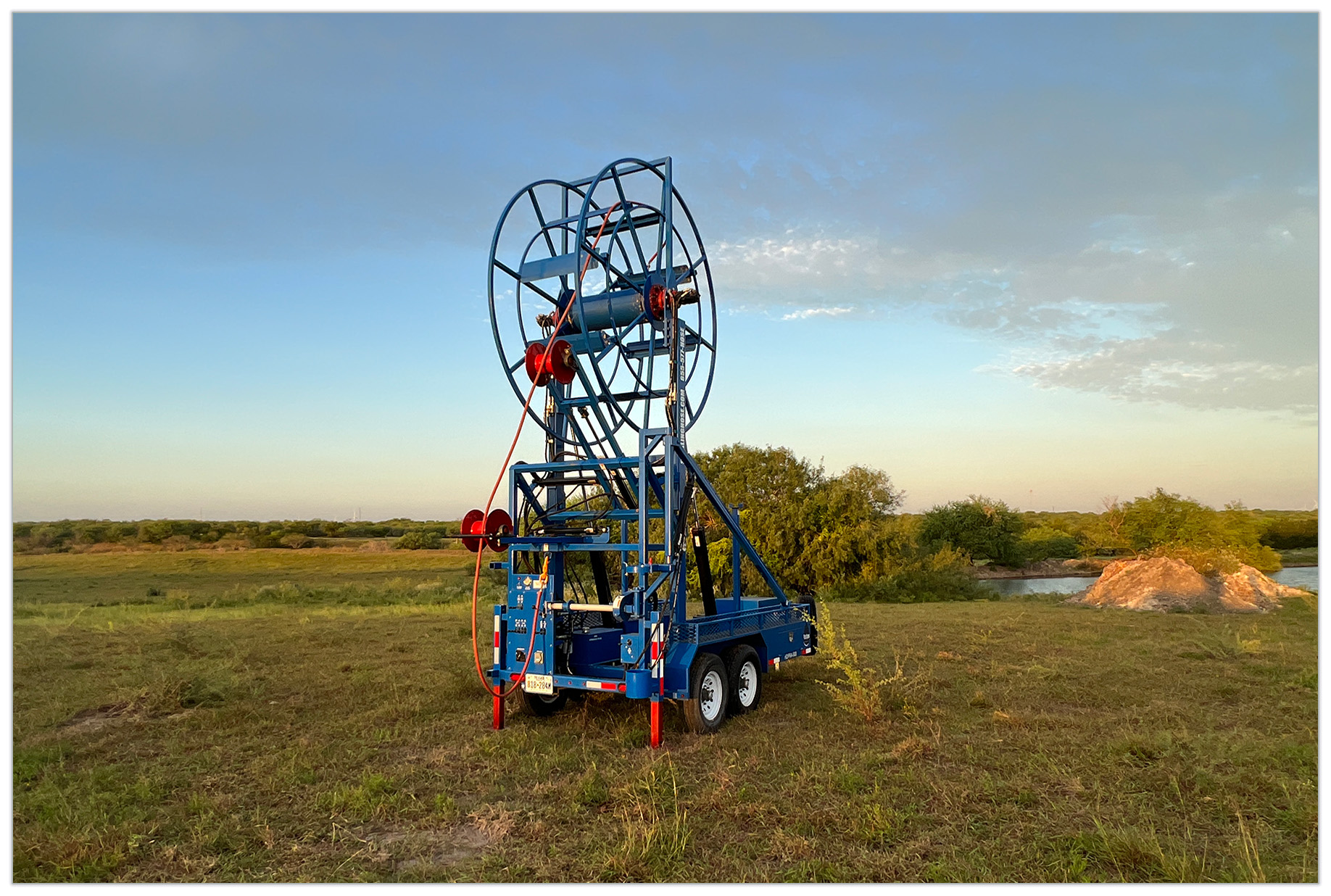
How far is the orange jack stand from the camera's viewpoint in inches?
292

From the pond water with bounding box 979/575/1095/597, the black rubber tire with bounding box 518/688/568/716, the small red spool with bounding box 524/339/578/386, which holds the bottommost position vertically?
the pond water with bounding box 979/575/1095/597

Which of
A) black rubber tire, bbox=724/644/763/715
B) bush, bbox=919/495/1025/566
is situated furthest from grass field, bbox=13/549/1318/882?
bush, bbox=919/495/1025/566

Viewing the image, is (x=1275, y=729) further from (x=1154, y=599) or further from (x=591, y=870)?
(x=1154, y=599)

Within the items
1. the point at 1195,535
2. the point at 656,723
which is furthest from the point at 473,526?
the point at 1195,535

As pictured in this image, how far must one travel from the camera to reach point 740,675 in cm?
870

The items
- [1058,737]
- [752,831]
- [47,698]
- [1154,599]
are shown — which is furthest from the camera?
[1154,599]

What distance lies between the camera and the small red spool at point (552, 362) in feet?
28.7

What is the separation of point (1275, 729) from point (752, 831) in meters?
5.91

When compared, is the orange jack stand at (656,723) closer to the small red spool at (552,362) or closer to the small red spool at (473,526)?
the small red spool at (473,526)

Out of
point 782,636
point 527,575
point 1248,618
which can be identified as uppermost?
point 527,575

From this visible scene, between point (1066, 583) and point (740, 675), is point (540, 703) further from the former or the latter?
point (1066, 583)

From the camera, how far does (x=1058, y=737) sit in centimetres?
746

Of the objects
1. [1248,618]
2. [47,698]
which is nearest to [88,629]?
[47,698]

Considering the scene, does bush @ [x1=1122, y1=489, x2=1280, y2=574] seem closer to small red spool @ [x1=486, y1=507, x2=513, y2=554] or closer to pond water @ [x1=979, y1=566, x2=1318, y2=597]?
pond water @ [x1=979, y1=566, x2=1318, y2=597]
